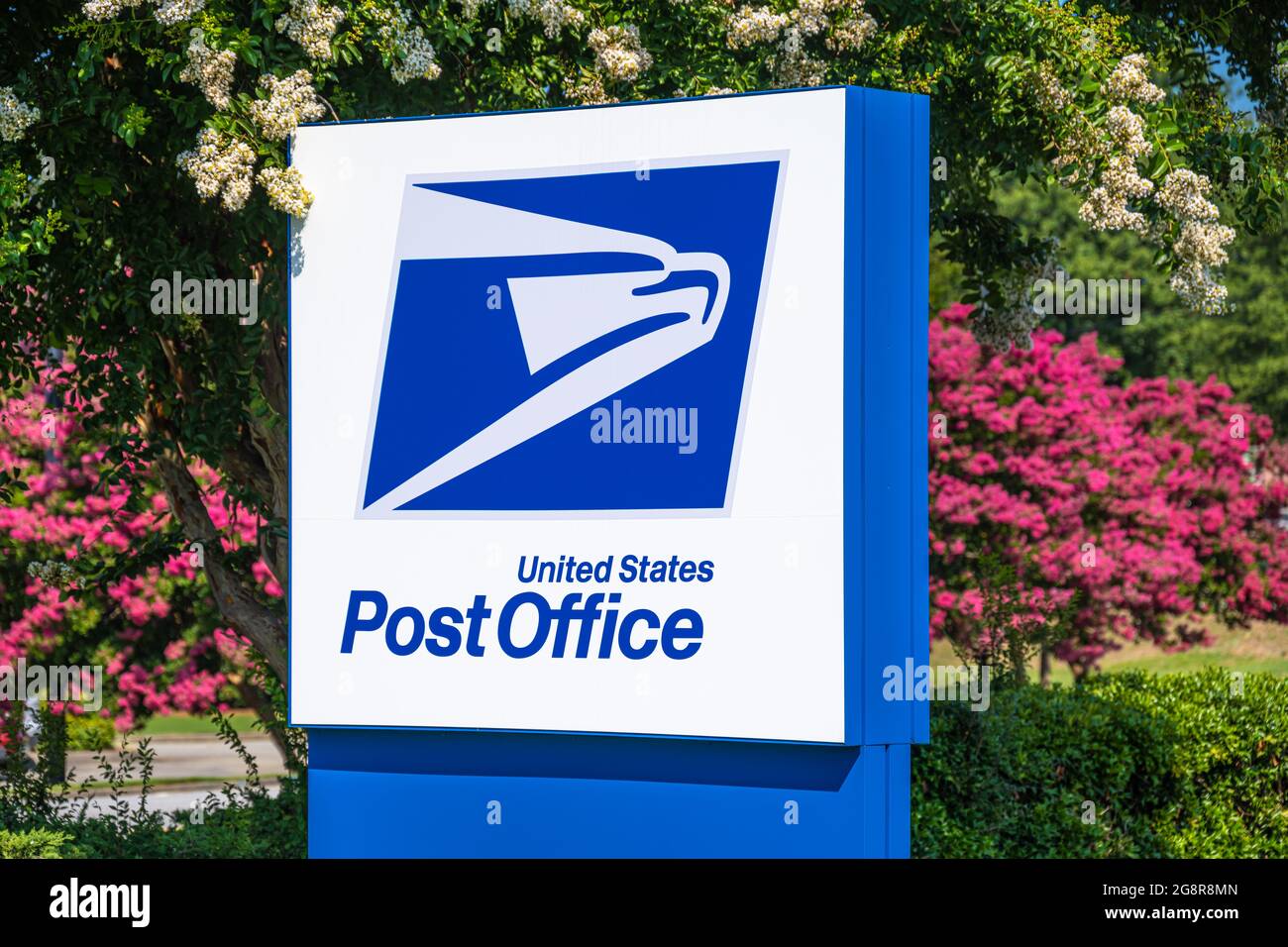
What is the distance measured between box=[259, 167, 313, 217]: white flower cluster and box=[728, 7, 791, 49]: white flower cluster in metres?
2.40

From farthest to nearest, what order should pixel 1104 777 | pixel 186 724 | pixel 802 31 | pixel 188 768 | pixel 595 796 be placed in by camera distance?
pixel 186 724 < pixel 188 768 < pixel 1104 777 < pixel 802 31 < pixel 595 796

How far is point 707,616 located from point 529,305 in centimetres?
147

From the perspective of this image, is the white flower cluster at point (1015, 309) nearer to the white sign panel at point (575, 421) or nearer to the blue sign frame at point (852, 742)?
the blue sign frame at point (852, 742)

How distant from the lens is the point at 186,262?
7758 millimetres

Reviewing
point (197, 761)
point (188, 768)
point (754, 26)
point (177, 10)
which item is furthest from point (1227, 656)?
point (177, 10)

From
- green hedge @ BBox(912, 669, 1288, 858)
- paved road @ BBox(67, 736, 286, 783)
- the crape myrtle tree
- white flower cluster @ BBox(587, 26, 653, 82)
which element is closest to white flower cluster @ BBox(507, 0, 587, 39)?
the crape myrtle tree

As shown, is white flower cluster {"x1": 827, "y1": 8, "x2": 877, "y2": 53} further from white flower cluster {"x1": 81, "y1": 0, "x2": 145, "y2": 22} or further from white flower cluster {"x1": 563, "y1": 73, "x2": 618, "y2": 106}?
white flower cluster {"x1": 81, "y1": 0, "x2": 145, "y2": 22}

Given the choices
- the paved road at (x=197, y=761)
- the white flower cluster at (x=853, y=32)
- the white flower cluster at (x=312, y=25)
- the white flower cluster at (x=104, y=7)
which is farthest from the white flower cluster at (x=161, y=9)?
the paved road at (x=197, y=761)

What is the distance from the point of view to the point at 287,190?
20.4 feet

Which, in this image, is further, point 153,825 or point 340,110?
point 153,825

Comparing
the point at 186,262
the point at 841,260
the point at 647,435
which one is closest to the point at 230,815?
the point at 186,262

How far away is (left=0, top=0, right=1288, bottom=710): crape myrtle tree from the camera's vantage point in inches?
265

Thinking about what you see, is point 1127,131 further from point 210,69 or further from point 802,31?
point 210,69

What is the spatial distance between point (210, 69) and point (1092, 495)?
12760 millimetres
